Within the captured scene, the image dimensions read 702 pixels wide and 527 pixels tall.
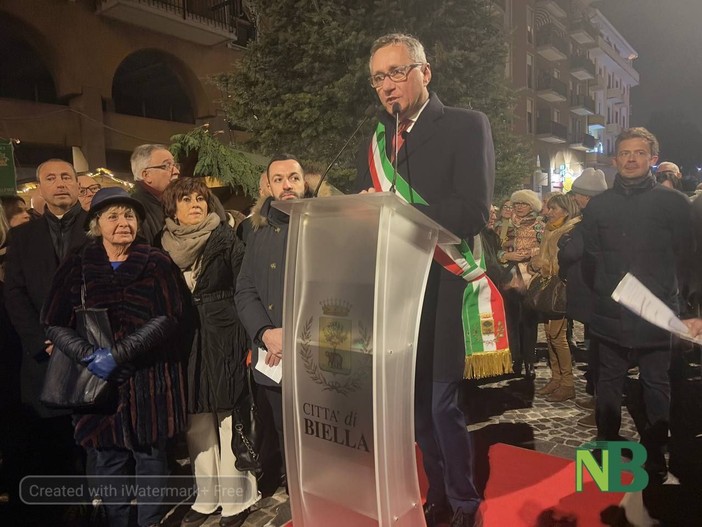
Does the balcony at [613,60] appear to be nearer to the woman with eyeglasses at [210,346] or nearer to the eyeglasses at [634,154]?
the eyeglasses at [634,154]

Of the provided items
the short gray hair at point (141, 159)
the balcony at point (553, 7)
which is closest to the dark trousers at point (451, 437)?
the short gray hair at point (141, 159)

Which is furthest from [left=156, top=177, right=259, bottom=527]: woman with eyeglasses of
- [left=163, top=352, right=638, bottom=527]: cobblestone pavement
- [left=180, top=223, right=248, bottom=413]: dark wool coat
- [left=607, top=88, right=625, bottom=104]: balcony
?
[left=607, top=88, right=625, bottom=104]: balcony

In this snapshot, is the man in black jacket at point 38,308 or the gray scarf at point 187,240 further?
the man in black jacket at point 38,308

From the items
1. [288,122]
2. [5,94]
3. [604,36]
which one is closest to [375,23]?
[288,122]

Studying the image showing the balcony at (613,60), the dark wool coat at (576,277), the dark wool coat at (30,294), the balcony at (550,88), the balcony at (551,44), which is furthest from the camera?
the balcony at (550,88)

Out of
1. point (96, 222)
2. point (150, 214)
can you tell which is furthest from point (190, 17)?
point (96, 222)

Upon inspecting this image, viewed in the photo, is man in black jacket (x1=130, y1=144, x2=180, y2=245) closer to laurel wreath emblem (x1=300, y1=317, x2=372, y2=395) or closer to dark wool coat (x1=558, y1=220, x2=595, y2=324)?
laurel wreath emblem (x1=300, y1=317, x2=372, y2=395)

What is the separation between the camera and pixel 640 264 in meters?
2.67

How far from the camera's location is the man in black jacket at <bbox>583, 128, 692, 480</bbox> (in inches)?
103

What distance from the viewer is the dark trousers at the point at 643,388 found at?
2.67 m

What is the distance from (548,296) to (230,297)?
9.52 ft

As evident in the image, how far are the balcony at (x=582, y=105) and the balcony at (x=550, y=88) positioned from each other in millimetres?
288

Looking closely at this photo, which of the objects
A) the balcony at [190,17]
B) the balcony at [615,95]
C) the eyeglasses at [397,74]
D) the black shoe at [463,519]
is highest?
the balcony at [190,17]

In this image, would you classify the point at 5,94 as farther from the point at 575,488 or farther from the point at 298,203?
the point at 575,488
